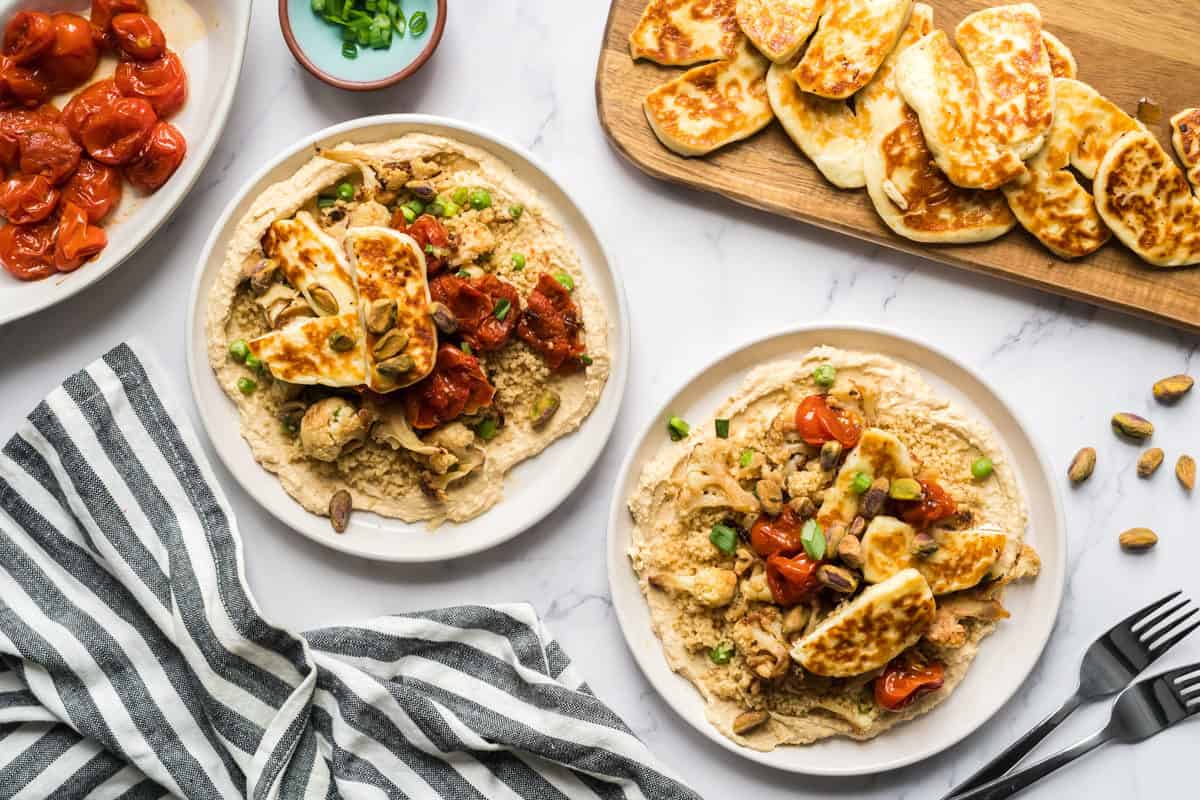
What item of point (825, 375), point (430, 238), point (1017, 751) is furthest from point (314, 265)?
point (1017, 751)

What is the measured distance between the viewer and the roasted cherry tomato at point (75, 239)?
4.50 m

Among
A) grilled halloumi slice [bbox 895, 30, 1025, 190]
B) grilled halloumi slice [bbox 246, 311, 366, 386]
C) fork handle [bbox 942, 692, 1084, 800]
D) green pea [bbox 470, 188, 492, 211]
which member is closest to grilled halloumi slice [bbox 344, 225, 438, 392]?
grilled halloumi slice [bbox 246, 311, 366, 386]

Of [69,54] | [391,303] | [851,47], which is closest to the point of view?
[391,303]

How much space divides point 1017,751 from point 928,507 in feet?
4.20

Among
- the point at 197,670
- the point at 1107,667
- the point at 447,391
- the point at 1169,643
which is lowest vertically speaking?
the point at 1107,667

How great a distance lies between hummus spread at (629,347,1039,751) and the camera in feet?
14.0

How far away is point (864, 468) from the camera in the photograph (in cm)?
425

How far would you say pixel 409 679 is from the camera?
179 inches

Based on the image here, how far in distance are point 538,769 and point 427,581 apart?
3.26ft

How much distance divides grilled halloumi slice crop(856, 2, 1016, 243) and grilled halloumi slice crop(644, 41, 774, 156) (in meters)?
0.46

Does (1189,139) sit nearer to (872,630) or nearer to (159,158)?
(872,630)

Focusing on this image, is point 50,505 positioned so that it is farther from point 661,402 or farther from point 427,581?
point 661,402

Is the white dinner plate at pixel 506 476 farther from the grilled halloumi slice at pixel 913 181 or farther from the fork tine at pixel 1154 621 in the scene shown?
the fork tine at pixel 1154 621

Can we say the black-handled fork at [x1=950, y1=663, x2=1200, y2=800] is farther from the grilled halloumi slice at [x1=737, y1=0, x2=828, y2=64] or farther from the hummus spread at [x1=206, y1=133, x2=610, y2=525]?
the grilled halloumi slice at [x1=737, y1=0, x2=828, y2=64]
